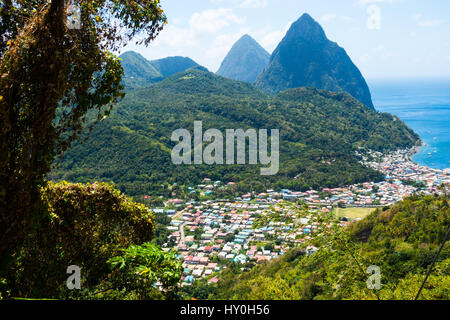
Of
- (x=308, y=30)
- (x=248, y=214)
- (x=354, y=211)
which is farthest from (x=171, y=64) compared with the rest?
(x=354, y=211)

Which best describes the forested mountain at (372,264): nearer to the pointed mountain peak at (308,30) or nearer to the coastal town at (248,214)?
the coastal town at (248,214)

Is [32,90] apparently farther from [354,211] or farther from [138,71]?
[138,71]

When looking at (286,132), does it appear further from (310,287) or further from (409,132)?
(310,287)

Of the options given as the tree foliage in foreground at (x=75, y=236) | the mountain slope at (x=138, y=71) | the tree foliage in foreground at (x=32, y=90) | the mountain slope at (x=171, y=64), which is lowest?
the tree foliage in foreground at (x=75, y=236)

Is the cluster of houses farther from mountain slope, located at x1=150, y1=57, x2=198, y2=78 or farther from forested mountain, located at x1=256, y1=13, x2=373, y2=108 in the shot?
mountain slope, located at x1=150, y1=57, x2=198, y2=78

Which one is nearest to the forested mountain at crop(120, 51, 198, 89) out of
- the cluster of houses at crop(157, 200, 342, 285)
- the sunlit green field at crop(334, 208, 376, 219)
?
the cluster of houses at crop(157, 200, 342, 285)

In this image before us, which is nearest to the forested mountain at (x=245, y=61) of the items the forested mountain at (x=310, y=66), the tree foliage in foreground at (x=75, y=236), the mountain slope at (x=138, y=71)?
the forested mountain at (x=310, y=66)

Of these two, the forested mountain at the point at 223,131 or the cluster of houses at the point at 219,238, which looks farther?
the forested mountain at the point at 223,131
